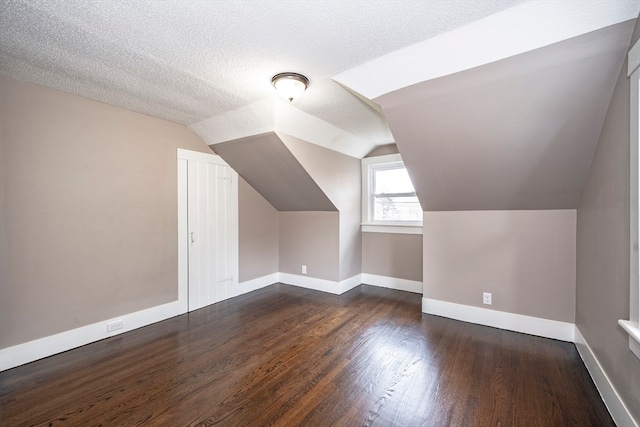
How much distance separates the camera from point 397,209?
435 cm

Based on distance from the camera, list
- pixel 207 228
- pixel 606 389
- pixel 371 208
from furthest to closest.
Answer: pixel 371 208
pixel 207 228
pixel 606 389

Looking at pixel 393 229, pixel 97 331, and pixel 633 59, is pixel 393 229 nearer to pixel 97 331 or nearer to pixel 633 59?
pixel 633 59

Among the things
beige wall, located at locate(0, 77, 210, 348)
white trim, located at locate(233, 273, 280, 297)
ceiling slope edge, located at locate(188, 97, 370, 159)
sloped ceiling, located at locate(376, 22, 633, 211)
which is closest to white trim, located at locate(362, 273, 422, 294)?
white trim, located at locate(233, 273, 280, 297)

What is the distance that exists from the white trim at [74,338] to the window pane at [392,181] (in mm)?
3359

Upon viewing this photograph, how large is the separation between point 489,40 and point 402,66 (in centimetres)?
52

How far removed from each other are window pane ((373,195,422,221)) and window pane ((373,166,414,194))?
4.9 inches

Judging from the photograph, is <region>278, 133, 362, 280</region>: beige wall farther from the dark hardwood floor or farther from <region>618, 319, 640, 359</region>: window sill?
<region>618, 319, 640, 359</region>: window sill

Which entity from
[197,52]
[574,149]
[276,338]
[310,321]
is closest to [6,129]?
[197,52]

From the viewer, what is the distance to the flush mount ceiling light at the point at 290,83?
7.18 feet

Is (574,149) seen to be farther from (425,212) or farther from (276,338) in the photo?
(276,338)

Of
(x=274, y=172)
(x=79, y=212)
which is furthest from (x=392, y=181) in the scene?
(x=79, y=212)

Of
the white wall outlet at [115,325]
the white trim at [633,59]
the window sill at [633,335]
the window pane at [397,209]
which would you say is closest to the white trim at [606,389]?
the window sill at [633,335]

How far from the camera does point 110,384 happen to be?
203 centimetres

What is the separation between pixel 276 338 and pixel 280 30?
2.55m
